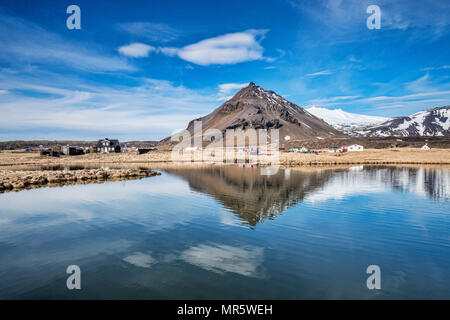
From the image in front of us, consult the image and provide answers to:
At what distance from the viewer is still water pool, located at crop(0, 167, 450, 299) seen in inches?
431

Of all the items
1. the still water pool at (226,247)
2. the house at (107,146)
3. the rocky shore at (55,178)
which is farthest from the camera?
the house at (107,146)

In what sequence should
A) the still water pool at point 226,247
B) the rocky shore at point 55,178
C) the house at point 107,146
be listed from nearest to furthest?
the still water pool at point 226,247, the rocky shore at point 55,178, the house at point 107,146

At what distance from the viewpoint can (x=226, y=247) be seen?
1534 centimetres

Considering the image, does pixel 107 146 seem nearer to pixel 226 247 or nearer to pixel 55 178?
pixel 55 178

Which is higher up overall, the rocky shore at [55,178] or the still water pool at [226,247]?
the rocky shore at [55,178]

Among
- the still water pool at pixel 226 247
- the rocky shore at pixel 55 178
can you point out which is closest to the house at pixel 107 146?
the rocky shore at pixel 55 178

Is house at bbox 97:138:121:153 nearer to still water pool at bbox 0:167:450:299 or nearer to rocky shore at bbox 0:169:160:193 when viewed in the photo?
rocky shore at bbox 0:169:160:193

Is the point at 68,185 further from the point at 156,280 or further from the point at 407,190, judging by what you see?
the point at 407,190

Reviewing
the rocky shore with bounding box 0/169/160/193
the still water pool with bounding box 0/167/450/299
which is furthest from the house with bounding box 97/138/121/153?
the still water pool with bounding box 0/167/450/299

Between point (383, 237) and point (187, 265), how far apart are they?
1254 cm

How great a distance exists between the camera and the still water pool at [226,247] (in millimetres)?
10938

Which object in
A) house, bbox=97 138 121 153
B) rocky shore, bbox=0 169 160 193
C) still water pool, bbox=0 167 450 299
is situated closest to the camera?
still water pool, bbox=0 167 450 299

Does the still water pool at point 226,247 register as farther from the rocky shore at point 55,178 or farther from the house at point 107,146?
the house at point 107,146
